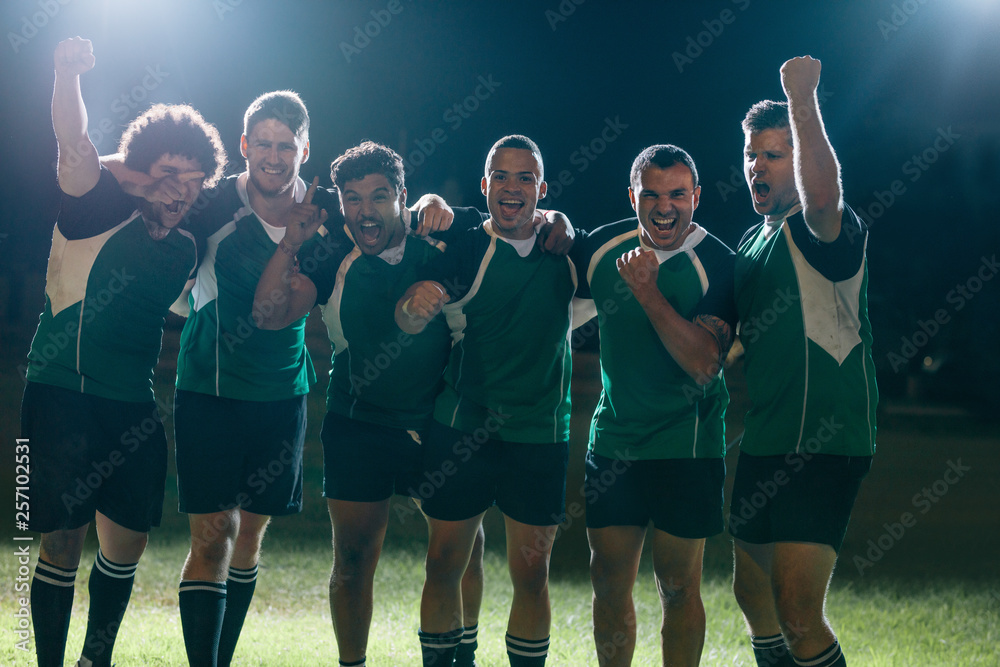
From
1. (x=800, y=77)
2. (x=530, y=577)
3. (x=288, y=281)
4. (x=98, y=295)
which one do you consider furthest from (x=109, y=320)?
(x=800, y=77)

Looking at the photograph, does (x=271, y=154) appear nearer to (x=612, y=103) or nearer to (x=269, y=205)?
(x=269, y=205)

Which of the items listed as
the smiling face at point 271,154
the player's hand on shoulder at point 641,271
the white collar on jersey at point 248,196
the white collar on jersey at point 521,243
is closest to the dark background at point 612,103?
the white collar on jersey at point 248,196

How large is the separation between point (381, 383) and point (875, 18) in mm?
12716

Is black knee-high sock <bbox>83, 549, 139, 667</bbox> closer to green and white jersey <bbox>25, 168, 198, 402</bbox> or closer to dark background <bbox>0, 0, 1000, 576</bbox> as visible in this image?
green and white jersey <bbox>25, 168, 198, 402</bbox>

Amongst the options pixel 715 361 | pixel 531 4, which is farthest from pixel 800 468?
pixel 531 4

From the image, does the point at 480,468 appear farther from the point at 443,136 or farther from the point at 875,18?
the point at 875,18

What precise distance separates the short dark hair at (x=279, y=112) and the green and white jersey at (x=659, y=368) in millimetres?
1334

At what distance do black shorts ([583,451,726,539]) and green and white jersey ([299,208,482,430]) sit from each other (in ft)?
2.48

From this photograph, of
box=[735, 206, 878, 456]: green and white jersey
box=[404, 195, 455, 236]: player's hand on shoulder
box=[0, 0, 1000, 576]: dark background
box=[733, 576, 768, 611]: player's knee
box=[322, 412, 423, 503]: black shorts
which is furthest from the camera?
box=[0, 0, 1000, 576]: dark background

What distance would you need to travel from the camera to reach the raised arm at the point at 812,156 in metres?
2.54

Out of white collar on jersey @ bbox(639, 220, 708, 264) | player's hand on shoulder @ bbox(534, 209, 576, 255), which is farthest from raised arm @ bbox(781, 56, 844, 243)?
player's hand on shoulder @ bbox(534, 209, 576, 255)

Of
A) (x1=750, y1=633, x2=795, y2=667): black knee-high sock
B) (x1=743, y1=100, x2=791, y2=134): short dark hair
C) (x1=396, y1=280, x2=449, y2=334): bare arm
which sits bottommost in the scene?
(x1=750, y1=633, x2=795, y2=667): black knee-high sock

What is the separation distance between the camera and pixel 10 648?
388 cm

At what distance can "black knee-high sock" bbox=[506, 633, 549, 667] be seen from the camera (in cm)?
305
